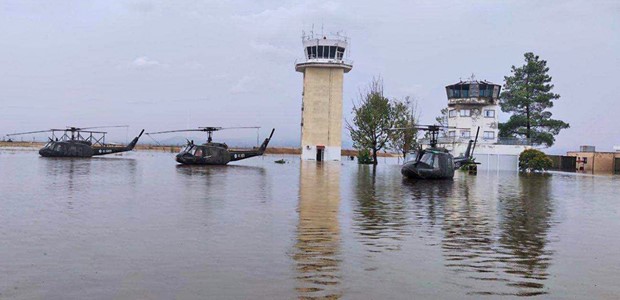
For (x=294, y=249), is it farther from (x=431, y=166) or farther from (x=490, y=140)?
(x=490, y=140)

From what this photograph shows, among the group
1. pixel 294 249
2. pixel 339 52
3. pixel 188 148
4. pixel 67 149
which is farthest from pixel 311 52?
pixel 294 249

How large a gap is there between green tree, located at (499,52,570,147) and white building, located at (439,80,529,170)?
21.0 ft

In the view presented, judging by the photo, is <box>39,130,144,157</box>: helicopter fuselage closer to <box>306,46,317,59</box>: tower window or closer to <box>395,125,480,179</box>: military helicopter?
<box>306,46,317,59</box>: tower window

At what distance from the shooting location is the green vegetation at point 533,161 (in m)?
66.9

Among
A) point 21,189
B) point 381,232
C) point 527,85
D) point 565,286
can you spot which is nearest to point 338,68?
point 527,85

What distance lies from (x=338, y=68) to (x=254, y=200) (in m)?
59.6

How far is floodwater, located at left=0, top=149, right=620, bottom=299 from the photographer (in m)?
7.98

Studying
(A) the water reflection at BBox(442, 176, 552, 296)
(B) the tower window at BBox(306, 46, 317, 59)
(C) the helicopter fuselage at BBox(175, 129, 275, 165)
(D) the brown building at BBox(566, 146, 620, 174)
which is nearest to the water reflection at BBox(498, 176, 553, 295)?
(A) the water reflection at BBox(442, 176, 552, 296)

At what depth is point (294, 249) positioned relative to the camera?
10961mm

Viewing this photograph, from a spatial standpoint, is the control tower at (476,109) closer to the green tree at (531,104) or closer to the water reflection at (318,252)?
the green tree at (531,104)

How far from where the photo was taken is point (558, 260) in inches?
423

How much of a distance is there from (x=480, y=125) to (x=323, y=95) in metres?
21.8

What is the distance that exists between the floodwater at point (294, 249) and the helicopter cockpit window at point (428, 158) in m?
16.9

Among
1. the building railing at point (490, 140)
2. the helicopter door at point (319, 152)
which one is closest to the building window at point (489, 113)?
the building railing at point (490, 140)
